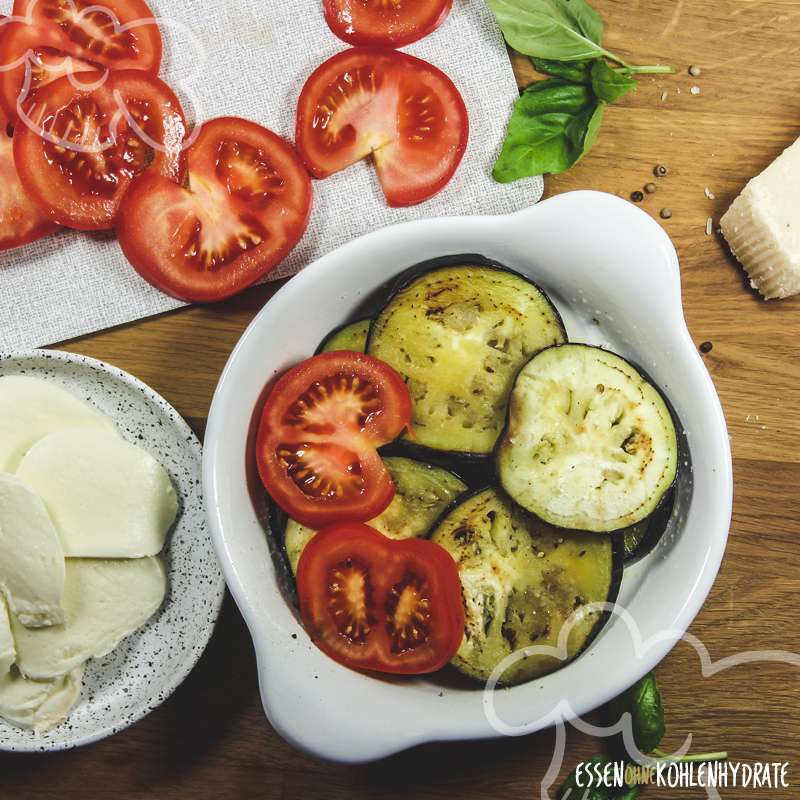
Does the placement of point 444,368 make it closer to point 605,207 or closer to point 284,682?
point 605,207

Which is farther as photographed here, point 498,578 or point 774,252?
point 774,252

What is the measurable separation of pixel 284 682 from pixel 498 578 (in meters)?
0.27

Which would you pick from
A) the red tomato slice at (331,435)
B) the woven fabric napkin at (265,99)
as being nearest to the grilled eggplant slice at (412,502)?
the red tomato slice at (331,435)

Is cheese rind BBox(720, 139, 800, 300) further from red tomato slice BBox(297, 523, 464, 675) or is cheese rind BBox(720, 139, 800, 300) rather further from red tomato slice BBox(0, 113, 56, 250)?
red tomato slice BBox(0, 113, 56, 250)

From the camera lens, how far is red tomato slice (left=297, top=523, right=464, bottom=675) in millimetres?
904

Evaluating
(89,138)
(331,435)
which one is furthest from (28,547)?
(89,138)

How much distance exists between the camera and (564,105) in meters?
1.13

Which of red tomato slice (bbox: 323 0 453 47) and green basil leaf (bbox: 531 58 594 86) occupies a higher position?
red tomato slice (bbox: 323 0 453 47)

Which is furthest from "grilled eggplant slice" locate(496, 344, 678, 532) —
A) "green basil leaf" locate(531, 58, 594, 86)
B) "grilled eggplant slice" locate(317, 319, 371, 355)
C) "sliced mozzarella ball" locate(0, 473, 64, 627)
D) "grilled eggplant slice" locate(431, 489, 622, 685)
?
"sliced mozzarella ball" locate(0, 473, 64, 627)

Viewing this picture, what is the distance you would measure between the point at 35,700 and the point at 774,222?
46.4 inches

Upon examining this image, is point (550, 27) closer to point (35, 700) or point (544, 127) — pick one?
point (544, 127)

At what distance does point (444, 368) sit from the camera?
0.96 meters

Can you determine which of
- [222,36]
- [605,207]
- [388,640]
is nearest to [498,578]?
[388,640]

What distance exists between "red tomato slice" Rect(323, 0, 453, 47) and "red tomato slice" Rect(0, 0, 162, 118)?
27 centimetres
